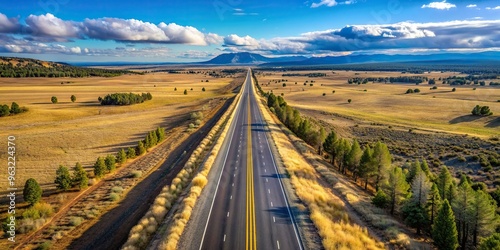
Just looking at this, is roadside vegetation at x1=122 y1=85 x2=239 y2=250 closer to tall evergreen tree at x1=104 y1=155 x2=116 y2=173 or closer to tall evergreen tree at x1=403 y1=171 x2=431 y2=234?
tall evergreen tree at x1=104 y1=155 x2=116 y2=173

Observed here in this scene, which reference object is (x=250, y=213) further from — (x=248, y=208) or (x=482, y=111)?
Answer: (x=482, y=111)

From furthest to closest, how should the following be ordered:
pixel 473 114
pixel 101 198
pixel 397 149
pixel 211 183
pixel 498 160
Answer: pixel 473 114
pixel 397 149
pixel 498 160
pixel 211 183
pixel 101 198

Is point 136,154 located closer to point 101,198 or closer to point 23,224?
point 101,198

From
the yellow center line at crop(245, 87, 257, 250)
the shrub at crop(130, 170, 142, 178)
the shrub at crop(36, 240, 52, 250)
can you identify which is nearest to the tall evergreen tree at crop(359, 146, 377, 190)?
the yellow center line at crop(245, 87, 257, 250)

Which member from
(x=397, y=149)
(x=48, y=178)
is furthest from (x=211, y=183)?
(x=397, y=149)

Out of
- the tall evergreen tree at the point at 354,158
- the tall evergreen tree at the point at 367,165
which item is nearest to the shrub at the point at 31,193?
the tall evergreen tree at the point at 367,165

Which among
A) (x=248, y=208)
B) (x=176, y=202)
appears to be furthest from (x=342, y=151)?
(x=176, y=202)

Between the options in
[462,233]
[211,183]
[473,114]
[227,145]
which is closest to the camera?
[462,233]
